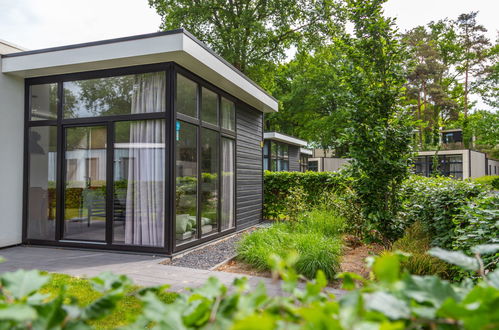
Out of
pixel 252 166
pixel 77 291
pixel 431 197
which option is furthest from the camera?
pixel 252 166

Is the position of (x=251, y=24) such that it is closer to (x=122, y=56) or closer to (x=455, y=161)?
(x=122, y=56)

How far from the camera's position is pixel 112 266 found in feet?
14.1

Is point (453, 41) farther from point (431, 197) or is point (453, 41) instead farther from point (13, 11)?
point (13, 11)

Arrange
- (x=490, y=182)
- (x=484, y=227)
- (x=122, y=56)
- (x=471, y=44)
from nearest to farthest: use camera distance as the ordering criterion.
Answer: (x=484, y=227)
(x=122, y=56)
(x=490, y=182)
(x=471, y=44)

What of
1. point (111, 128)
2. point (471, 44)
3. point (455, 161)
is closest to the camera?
point (111, 128)

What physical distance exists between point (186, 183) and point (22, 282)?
4.73 m

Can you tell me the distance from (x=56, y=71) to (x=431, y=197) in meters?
5.83

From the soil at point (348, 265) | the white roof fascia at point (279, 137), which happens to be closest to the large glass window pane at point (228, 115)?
the soil at point (348, 265)

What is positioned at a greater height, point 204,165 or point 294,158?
point 294,158

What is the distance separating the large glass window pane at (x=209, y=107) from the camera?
597cm

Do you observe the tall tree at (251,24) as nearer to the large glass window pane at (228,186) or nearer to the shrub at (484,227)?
the large glass window pane at (228,186)

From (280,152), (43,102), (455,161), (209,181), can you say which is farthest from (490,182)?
(455,161)

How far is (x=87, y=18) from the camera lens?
28.0 ft

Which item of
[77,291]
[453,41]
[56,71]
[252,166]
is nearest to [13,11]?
[56,71]
